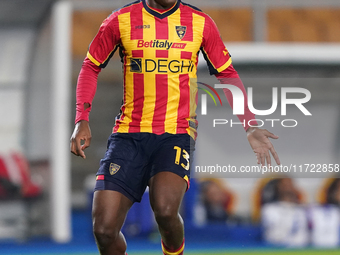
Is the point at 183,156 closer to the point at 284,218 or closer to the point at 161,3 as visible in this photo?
the point at 161,3

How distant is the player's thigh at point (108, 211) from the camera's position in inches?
114

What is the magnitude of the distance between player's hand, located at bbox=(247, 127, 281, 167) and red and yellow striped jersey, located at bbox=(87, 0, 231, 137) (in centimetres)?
35

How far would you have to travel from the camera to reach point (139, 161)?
120 inches

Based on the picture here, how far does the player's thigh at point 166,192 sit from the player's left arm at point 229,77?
19.4 inches

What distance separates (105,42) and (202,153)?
448 cm

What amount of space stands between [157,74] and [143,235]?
4.22m

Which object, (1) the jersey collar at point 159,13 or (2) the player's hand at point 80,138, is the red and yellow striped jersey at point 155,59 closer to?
(1) the jersey collar at point 159,13

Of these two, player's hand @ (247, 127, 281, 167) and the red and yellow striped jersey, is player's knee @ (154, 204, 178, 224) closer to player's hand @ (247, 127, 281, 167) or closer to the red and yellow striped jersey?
the red and yellow striped jersey

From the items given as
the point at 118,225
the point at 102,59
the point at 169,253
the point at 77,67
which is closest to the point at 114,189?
the point at 118,225

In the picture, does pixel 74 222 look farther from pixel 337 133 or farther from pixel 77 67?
pixel 337 133

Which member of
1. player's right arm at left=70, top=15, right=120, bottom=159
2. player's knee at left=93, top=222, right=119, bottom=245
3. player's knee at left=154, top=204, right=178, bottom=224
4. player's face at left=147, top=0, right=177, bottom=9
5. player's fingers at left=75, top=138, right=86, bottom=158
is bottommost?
player's knee at left=93, top=222, right=119, bottom=245

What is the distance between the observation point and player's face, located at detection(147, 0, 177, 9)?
3.11m

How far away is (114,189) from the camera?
2.98 metres

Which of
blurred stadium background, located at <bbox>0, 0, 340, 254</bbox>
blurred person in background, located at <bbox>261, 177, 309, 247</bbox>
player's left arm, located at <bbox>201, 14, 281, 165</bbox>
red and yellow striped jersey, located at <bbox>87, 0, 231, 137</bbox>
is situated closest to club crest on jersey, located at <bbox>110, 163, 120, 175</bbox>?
red and yellow striped jersey, located at <bbox>87, 0, 231, 137</bbox>
